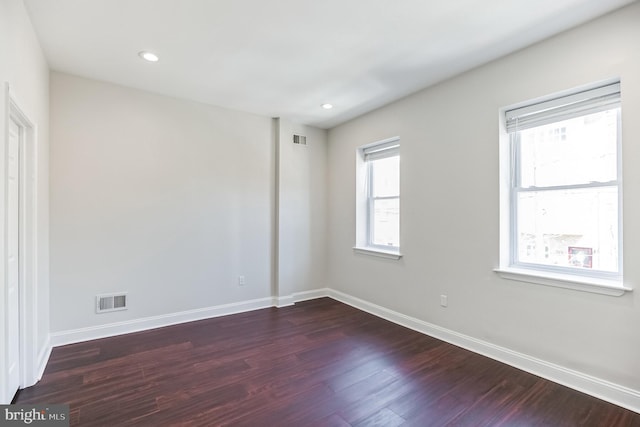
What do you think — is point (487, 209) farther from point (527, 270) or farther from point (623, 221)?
point (623, 221)

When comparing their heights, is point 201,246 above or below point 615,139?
below

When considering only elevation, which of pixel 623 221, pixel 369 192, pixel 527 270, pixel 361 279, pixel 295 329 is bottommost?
pixel 295 329

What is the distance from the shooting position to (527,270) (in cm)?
271

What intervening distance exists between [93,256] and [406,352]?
11.0 feet

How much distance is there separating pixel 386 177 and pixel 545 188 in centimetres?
197

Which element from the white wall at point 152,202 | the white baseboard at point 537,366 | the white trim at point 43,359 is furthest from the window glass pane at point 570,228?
the white trim at point 43,359

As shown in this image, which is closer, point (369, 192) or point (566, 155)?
point (566, 155)

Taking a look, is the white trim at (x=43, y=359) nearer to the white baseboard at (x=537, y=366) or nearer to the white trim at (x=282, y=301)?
the white trim at (x=282, y=301)

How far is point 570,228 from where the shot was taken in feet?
8.23

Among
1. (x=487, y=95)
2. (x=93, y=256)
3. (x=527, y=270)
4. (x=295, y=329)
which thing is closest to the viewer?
(x=527, y=270)

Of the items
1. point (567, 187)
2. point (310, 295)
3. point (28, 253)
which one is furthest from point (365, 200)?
point (28, 253)

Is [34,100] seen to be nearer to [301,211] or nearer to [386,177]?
[301,211]

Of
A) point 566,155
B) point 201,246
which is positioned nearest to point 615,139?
point 566,155

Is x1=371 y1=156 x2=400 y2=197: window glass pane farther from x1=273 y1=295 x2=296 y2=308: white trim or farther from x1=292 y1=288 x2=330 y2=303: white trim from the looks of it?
x1=273 y1=295 x2=296 y2=308: white trim
